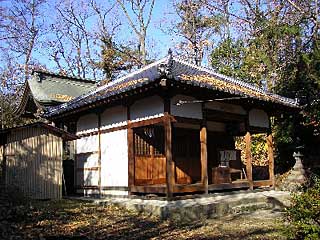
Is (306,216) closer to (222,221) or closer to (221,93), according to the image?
(222,221)

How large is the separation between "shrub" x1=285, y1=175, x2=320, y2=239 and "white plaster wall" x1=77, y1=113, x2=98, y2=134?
31.2 ft

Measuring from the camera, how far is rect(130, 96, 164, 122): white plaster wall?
11230 millimetres

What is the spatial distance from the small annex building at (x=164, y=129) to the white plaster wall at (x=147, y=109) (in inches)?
1.2

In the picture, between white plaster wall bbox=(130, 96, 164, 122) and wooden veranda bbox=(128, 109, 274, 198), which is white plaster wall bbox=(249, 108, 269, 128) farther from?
white plaster wall bbox=(130, 96, 164, 122)

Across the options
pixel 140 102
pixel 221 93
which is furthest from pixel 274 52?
pixel 140 102

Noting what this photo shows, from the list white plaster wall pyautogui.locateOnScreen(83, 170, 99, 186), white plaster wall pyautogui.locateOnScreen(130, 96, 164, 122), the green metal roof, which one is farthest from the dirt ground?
the green metal roof

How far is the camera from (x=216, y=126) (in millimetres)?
16297

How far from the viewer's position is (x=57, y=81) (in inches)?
858

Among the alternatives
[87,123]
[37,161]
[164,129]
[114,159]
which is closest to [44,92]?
[87,123]

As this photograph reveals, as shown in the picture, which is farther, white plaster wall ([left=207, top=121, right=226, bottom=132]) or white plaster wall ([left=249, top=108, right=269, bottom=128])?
white plaster wall ([left=207, top=121, right=226, bottom=132])

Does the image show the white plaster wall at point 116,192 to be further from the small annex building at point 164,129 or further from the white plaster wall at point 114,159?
the white plaster wall at point 114,159

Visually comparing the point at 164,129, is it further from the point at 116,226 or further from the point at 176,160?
the point at 116,226

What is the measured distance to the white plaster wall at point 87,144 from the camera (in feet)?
45.8

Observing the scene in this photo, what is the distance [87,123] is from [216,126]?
5.86m
